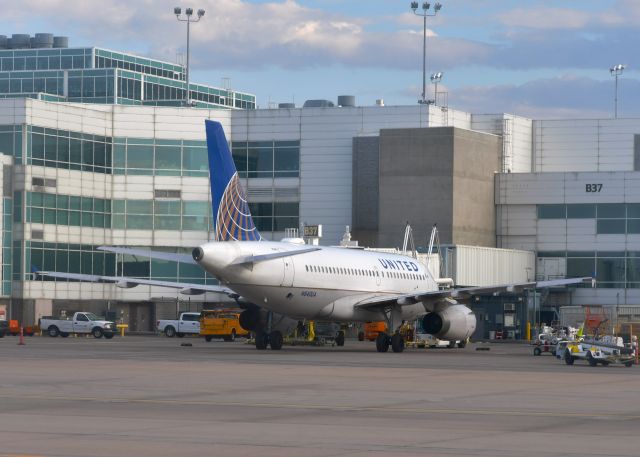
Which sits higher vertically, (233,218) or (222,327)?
(233,218)

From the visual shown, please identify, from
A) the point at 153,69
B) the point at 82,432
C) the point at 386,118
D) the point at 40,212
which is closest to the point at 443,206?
the point at 386,118

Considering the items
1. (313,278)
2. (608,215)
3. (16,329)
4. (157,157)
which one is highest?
(157,157)

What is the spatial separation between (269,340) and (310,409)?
29.6 m

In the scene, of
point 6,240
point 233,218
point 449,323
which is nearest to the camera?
point 233,218

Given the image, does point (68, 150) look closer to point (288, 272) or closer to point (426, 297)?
point (426, 297)

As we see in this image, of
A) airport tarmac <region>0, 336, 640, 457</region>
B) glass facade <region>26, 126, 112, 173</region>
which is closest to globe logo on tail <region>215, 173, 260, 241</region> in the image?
airport tarmac <region>0, 336, 640, 457</region>

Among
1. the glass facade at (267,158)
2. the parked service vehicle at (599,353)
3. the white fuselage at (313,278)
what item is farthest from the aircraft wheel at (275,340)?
the glass facade at (267,158)

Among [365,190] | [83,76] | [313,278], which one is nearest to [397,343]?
[313,278]

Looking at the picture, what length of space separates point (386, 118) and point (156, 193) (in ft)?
59.1

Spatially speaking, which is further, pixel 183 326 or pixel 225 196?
pixel 183 326

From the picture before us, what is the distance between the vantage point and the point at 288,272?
51.3 m

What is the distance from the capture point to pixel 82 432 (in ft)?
68.8

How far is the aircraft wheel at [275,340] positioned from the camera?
5534 centimetres

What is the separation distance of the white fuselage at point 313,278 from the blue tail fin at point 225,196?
1429 millimetres
